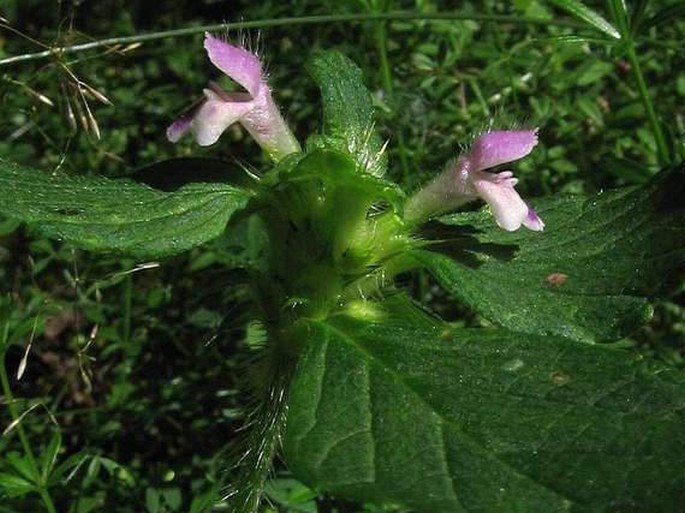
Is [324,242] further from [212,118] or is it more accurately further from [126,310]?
[126,310]

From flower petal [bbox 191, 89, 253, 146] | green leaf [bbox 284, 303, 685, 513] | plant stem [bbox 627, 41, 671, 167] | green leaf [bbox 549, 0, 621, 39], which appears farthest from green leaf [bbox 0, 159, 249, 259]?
plant stem [bbox 627, 41, 671, 167]

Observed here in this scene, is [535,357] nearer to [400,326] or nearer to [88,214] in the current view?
[400,326]

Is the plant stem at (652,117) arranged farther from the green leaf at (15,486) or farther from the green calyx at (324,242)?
the green leaf at (15,486)

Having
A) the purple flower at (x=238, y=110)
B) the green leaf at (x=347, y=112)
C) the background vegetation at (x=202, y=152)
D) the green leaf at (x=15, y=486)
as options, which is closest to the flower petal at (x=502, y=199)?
the green leaf at (x=347, y=112)

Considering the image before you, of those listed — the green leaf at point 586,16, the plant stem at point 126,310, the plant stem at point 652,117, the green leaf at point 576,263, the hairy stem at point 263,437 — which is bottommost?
the plant stem at point 126,310

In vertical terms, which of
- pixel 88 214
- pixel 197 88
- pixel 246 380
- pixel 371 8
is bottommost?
pixel 197 88

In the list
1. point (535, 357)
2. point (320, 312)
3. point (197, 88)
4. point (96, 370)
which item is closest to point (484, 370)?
point (535, 357)
